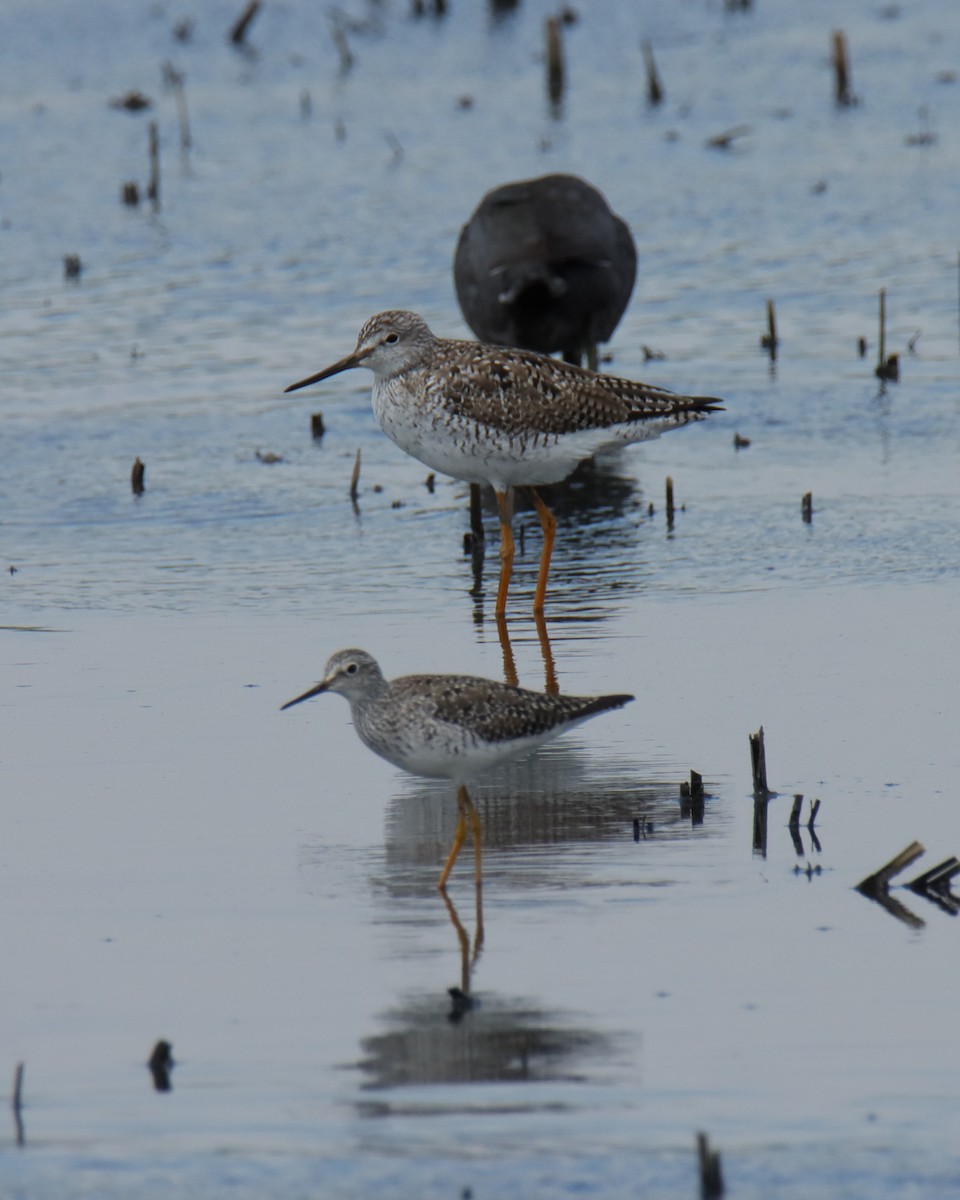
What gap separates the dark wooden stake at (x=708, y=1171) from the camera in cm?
412

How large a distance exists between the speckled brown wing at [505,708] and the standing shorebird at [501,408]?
9.34 ft

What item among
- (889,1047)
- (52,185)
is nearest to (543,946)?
(889,1047)

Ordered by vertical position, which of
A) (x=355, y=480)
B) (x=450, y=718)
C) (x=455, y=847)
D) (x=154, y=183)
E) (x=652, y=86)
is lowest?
(x=455, y=847)

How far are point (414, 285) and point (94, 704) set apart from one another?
9.67m

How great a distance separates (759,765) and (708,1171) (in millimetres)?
2536

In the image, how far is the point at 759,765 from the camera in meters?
6.58

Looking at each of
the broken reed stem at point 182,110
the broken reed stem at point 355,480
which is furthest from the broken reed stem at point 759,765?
the broken reed stem at point 182,110

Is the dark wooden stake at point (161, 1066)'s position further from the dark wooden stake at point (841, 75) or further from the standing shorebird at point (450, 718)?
the dark wooden stake at point (841, 75)

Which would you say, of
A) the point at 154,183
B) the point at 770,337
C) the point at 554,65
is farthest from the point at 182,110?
the point at 770,337

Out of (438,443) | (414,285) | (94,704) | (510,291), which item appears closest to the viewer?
(94,704)

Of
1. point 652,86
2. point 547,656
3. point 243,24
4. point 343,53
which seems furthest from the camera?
point 243,24

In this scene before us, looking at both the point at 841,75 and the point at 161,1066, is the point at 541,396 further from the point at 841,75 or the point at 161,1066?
the point at 841,75

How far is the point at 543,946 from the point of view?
5.55 m

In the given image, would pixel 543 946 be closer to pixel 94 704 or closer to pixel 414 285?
pixel 94 704
